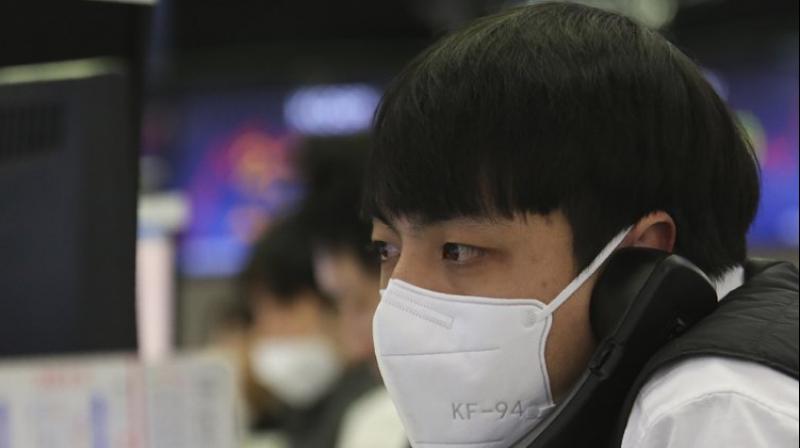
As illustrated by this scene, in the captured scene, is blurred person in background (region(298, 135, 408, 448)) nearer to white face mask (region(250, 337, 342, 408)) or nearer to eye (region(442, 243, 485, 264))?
white face mask (region(250, 337, 342, 408))

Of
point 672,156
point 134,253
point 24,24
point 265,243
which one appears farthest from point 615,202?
point 265,243

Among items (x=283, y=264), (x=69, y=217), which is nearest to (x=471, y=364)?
(x=69, y=217)

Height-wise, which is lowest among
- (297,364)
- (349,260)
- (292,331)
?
(297,364)

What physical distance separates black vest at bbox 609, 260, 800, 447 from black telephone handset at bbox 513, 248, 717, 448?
0.02 m

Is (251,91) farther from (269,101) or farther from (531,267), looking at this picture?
(531,267)

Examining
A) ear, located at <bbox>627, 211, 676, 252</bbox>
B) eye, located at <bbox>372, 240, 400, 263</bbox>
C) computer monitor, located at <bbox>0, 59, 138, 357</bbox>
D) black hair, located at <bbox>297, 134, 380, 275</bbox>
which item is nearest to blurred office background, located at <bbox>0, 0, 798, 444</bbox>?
black hair, located at <bbox>297, 134, 380, 275</bbox>

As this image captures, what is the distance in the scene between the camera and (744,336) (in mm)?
872

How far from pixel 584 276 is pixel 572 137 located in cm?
11

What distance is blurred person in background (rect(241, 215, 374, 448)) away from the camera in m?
2.87

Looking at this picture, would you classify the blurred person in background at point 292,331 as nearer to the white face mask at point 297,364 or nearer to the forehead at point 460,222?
the white face mask at point 297,364

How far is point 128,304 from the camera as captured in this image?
1.40 meters

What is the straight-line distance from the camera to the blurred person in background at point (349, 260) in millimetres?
2244

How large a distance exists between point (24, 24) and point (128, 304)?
351mm

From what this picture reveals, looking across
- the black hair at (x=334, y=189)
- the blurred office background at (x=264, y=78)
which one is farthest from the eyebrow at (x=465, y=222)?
the blurred office background at (x=264, y=78)
